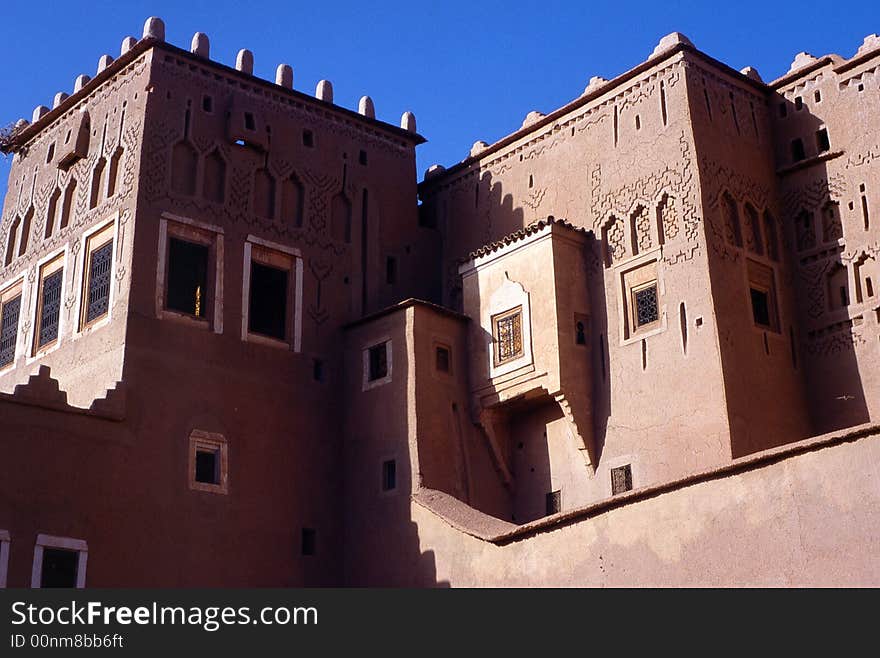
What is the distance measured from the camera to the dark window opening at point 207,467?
17297 millimetres

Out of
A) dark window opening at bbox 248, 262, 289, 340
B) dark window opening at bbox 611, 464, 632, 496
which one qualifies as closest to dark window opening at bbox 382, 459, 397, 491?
dark window opening at bbox 248, 262, 289, 340

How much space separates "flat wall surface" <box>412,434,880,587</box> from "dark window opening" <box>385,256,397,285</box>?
660 centimetres

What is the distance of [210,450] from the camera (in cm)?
1748

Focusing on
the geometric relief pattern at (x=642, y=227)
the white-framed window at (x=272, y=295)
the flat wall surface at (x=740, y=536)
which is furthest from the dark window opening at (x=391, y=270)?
the flat wall surface at (x=740, y=536)

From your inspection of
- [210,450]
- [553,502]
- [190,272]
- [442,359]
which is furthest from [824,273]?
[190,272]

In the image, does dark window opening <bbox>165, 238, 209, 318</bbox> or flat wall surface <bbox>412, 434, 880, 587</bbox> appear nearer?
flat wall surface <bbox>412, 434, 880, 587</bbox>

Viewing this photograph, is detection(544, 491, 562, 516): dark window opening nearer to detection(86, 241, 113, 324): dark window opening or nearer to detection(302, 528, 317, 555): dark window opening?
detection(302, 528, 317, 555): dark window opening

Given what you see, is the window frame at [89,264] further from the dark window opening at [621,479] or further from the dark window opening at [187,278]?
the dark window opening at [621,479]

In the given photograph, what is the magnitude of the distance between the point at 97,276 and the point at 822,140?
385 inches

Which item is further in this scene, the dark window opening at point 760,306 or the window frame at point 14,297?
the window frame at point 14,297

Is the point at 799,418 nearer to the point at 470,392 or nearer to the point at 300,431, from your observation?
the point at 470,392

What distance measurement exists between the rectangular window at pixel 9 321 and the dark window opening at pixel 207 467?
413 cm

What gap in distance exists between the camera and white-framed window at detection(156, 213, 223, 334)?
18.0 meters

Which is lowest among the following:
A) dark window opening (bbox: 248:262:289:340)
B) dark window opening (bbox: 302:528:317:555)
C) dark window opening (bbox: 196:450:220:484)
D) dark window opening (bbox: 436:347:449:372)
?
dark window opening (bbox: 302:528:317:555)
